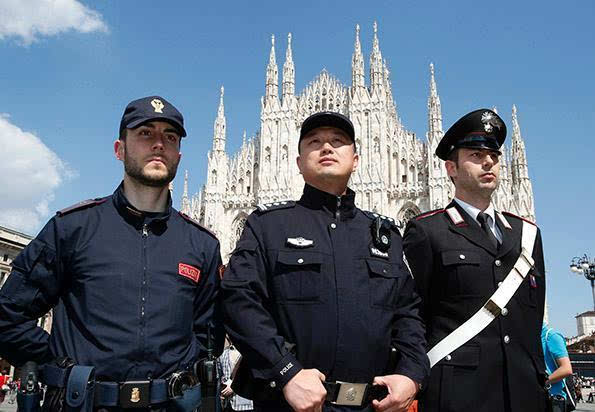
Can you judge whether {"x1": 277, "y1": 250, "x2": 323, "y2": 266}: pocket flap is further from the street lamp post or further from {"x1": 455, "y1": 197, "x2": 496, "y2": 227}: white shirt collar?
the street lamp post

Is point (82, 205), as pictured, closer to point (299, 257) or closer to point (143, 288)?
point (143, 288)

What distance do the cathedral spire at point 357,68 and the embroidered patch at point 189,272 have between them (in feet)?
102

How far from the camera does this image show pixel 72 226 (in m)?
2.89

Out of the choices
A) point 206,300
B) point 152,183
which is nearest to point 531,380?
point 206,300

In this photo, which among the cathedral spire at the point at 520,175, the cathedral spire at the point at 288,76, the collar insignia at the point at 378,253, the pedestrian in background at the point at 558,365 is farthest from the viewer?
the cathedral spire at the point at 288,76

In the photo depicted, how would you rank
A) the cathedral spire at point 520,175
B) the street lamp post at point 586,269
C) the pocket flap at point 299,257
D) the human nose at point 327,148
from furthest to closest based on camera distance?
the cathedral spire at point 520,175 < the street lamp post at point 586,269 < the human nose at point 327,148 < the pocket flap at point 299,257

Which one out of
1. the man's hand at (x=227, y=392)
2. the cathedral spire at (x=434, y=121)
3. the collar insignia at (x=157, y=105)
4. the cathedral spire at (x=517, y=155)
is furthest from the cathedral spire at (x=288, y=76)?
the collar insignia at (x=157, y=105)

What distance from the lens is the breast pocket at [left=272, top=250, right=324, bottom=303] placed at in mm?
2705

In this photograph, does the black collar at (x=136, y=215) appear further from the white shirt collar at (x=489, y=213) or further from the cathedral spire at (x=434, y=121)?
the cathedral spire at (x=434, y=121)

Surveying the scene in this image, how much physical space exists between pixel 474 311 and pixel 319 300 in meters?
1.09

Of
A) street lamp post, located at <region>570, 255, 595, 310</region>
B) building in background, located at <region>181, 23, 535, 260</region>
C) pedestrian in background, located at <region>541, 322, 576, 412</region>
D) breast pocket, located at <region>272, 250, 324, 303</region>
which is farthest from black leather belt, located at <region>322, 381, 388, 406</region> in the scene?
building in background, located at <region>181, 23, 535, 260</region>

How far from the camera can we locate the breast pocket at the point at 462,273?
3.14 m

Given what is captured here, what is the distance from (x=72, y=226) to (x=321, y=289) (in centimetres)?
151

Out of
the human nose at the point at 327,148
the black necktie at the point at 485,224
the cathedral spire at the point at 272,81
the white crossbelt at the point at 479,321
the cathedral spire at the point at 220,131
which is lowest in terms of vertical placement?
the white crossbelt at the point at 479,321
